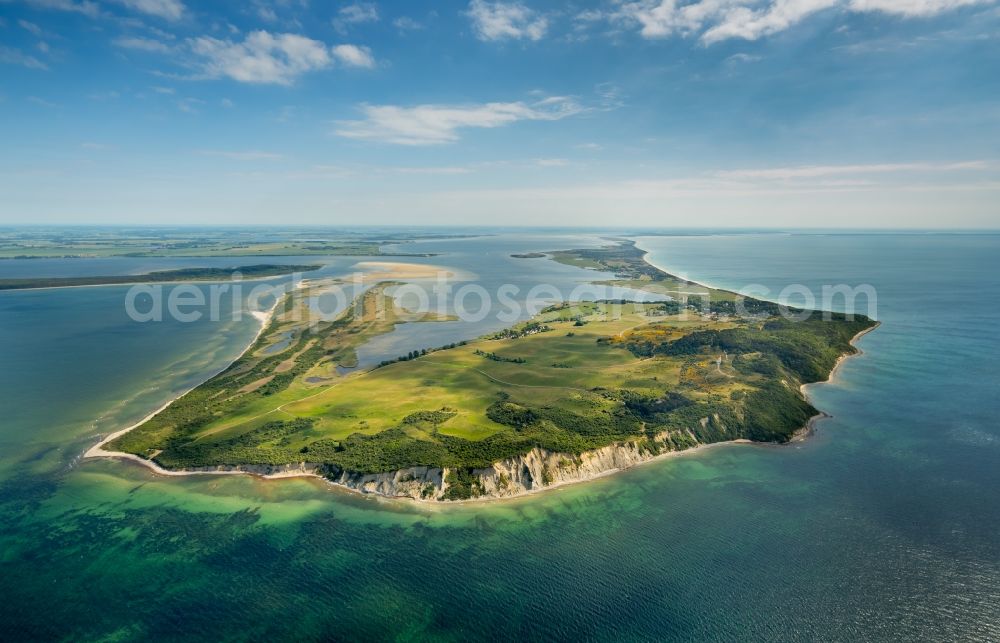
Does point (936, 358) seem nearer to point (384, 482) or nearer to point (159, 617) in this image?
point (384, 482)

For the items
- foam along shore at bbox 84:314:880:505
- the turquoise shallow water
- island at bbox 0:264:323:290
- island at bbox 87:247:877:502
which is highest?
island at bbox 0:264:323:290

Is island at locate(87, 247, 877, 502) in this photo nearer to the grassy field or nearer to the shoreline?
the grassy field

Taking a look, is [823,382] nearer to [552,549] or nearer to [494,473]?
[494,473]

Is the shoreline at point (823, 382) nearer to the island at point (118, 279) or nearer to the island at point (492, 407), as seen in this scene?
the island at point (492, 407)

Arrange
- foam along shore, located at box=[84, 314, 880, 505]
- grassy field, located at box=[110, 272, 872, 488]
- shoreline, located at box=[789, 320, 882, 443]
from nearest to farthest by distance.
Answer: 1. foam along shore, located at box=[84, 314, 880, 505]
2. grassy field, located at box=[110, 272, 872, 488]
3. shoreline, located at box=[789, 320, 882, 443]

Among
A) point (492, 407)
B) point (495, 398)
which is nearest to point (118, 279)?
point (495, 398)

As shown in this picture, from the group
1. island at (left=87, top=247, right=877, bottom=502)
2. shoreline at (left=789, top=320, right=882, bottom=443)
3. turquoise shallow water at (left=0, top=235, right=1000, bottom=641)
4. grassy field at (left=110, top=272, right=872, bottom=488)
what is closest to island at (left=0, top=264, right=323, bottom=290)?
island at (left=87, top=247, right=877, bottom=502)

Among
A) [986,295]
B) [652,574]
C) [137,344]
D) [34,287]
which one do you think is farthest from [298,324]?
[986,295]
